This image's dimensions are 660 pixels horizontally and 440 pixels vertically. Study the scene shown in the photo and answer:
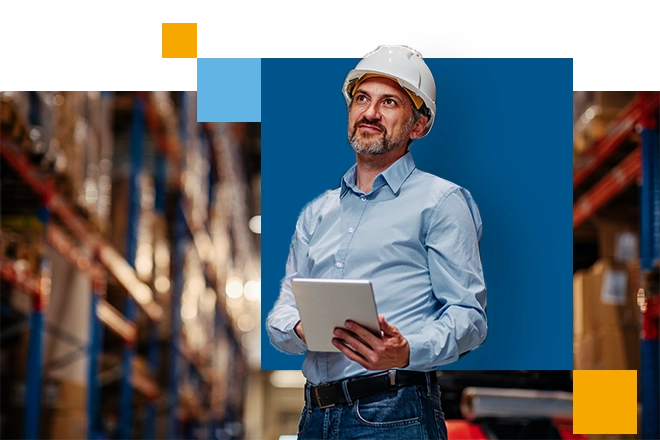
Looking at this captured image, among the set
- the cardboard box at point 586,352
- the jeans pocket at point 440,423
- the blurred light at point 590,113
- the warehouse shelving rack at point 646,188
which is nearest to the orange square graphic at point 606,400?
the jeans pocket at point 440,423

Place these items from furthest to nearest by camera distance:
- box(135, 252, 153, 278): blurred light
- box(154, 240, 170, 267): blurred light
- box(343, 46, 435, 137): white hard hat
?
box(154, 240, 170, 267): blurred light, box(135, 252, 153, 278): blurred light, box(343, 46, 435, 137): white hard hat

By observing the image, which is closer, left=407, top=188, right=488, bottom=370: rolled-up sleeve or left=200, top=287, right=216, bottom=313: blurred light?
left=407, top=188, right=488, bottom=370: rolled-up sleeve

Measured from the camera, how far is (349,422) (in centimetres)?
254

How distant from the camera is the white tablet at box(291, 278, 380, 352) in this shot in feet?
7.33

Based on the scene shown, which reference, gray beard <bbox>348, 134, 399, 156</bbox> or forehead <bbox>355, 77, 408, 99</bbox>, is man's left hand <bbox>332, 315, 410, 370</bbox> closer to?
gray beard <bbox>348, 134, 399, 156</bbox>

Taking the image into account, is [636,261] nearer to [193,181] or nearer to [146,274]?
[146,274]

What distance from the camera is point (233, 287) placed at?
23047 millimetres

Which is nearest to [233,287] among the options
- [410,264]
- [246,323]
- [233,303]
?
[233,303]

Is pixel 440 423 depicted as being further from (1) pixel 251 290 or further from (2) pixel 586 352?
(1) pixel 251 290

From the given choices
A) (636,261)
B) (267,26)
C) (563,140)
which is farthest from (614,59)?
(636,261)

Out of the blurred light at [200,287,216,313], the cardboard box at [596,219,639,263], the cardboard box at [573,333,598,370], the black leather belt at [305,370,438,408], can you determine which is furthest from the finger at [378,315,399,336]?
the blurred light at [200,287,216,313]

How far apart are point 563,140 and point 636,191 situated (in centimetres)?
547

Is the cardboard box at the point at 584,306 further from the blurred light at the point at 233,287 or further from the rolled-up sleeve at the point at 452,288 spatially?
the blurred light at the point at 233,287

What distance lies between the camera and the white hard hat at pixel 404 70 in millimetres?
2707
